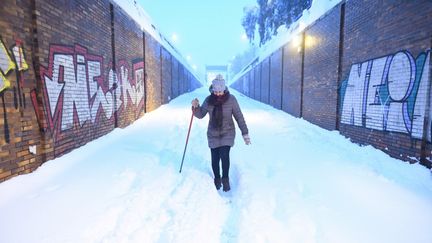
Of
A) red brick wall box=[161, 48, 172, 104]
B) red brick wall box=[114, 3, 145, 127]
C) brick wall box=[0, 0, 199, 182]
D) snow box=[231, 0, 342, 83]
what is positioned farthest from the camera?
red brick wall box=[161, 48, 172, 104]

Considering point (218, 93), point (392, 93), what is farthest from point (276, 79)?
point (218, 93)

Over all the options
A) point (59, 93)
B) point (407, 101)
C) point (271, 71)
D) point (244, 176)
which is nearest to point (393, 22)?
point (407, 101)

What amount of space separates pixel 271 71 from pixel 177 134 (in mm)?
12743

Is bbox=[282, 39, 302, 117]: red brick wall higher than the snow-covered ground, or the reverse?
bbox=[282, 39, 302, 117]: red brick wall

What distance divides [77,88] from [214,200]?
12.9 feet

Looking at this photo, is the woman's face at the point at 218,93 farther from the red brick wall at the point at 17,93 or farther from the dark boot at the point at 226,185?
the red brick wall at the point at 17,93

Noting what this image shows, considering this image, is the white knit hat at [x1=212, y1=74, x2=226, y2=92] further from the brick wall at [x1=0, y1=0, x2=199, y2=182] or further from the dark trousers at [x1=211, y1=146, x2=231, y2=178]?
the brick wall at [x1=0, y1=0, x2=199, y2=182]

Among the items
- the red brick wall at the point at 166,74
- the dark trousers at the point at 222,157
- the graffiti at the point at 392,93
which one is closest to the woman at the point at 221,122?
the dark trousers at the point at 222,157

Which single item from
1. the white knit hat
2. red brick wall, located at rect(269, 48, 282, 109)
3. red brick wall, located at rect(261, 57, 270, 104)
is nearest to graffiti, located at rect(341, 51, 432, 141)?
the white knit hat

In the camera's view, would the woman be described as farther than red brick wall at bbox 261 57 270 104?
No

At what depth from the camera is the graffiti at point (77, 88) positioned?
5.01 metres

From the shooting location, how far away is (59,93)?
5250 millimetres

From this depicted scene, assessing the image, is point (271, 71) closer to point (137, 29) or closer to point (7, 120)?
point (137, 29)

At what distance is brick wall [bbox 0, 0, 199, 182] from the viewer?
4.00 metres
